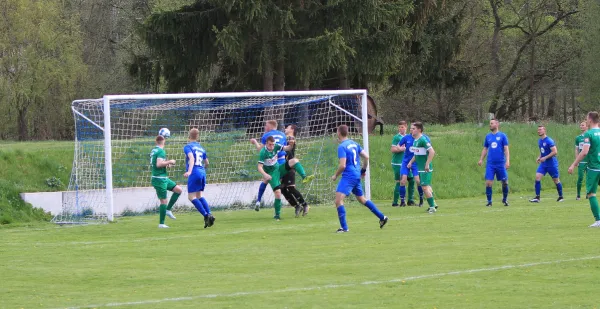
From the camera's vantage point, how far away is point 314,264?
41.8 ft

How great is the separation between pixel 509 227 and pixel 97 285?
8481 mm

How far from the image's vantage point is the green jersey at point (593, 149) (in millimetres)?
16359

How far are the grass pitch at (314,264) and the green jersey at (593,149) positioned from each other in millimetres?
1103

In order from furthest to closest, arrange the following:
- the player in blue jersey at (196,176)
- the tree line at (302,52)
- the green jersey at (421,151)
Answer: the tree line at (302,52), the green jersey at (421,151), the player in blue jersey at (196,176)

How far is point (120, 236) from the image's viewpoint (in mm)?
18234

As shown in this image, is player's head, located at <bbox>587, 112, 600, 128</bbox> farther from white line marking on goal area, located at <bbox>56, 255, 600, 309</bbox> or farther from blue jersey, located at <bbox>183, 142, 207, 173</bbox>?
blue jersey, located at <bbox>183, 142, 207, 173</bbox>

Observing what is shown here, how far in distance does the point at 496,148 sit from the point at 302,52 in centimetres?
1301

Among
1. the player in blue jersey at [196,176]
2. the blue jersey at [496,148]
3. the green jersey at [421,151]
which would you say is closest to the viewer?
the player in blue jersey at [196,176]

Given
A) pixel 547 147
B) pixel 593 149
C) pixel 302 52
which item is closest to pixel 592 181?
pixel 593 149

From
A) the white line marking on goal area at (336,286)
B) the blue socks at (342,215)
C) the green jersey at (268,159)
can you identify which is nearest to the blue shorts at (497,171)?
the green jersey at (268,159)

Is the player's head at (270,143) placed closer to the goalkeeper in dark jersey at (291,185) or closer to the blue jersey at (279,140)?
the blue jersey at (279,140)

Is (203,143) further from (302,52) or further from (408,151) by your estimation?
(302,52)

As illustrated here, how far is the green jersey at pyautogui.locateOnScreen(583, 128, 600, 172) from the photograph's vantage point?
1636 centimetres

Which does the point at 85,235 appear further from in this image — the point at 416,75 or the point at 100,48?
the point at 100,48
